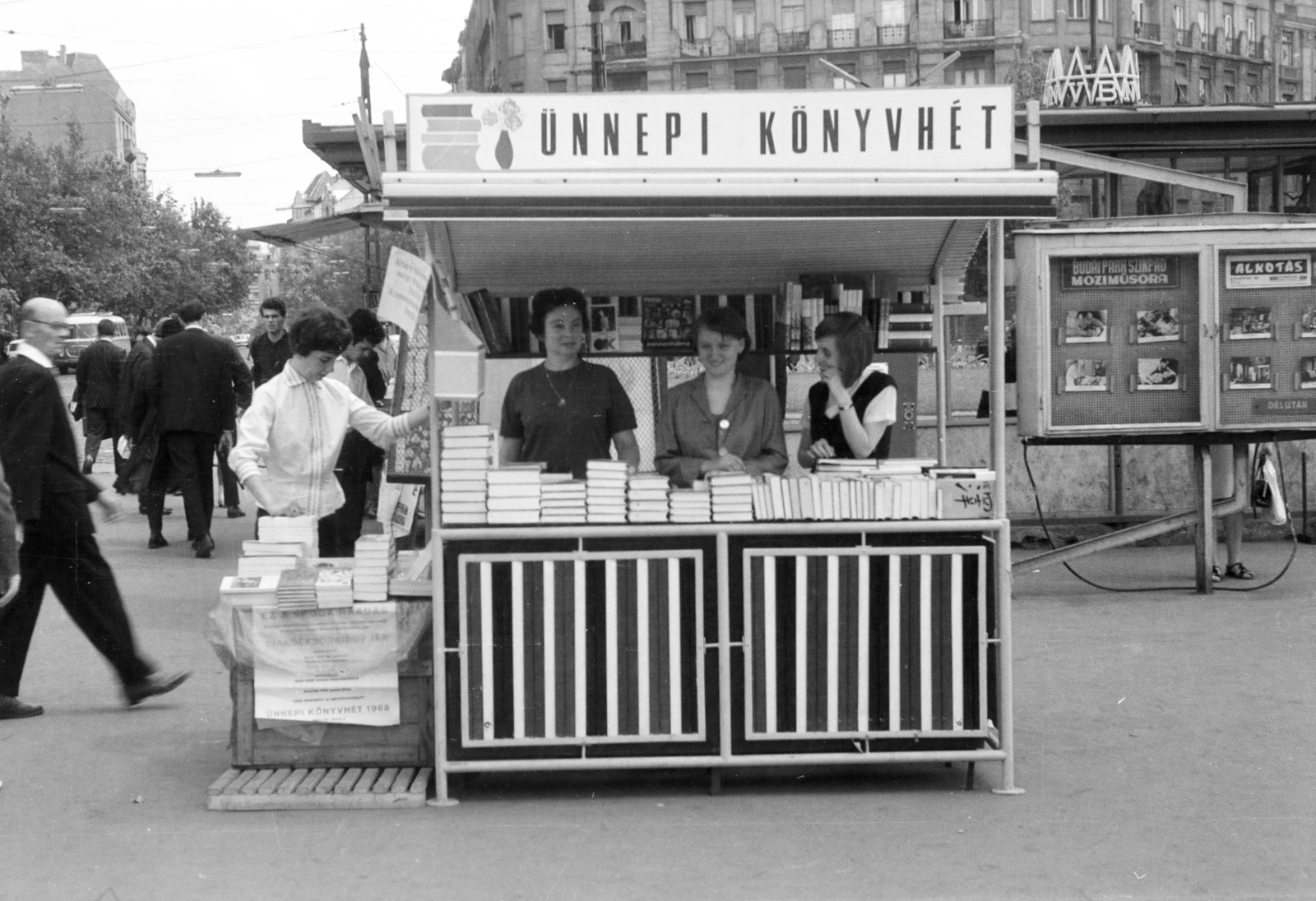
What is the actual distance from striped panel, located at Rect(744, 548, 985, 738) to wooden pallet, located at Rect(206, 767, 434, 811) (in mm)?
1290

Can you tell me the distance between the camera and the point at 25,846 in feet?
17.5

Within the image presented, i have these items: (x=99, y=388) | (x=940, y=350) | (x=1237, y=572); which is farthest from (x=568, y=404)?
(x=99, y=388)

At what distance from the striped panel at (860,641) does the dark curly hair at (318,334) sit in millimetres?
2220

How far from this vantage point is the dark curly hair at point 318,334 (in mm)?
6855

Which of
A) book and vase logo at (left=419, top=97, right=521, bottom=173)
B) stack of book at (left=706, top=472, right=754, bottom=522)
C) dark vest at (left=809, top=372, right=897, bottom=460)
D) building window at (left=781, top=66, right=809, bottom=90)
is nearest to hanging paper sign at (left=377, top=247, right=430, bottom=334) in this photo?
book and vase logo at (left=419, top=97, right=521, bottom=173)

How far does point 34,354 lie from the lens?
7082mm

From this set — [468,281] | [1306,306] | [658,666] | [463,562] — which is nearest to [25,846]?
[463,562]

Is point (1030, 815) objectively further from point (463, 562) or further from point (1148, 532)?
point (1148, 532)

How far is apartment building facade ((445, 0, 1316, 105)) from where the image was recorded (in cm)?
7069

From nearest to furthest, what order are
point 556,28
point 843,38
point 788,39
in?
point 843,38 < point 788,39 < point 556,28

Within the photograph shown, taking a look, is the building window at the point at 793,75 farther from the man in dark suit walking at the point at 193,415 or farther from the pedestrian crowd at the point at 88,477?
the pedestrian crowd at the point at 88,477

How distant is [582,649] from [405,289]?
1.47 meters

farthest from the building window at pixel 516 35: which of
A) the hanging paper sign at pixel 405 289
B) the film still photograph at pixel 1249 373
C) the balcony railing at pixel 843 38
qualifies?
the hanging paper sign at pixel 405 289

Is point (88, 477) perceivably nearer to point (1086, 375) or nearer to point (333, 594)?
point (333, 594)
